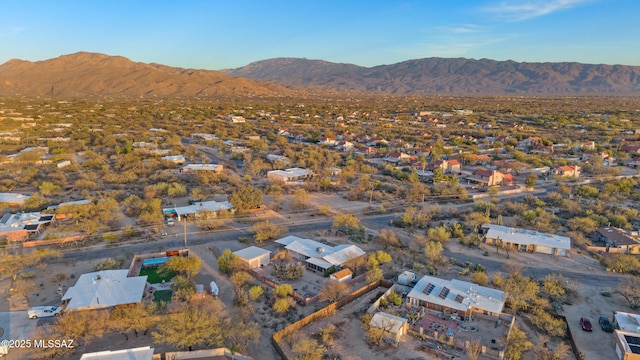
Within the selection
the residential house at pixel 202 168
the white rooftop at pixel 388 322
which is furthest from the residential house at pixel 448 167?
the white rooftop at pixel 388 322

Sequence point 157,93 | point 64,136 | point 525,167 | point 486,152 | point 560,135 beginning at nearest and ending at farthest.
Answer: point 525,167
point 486,152
point 64,136
point 560,135
point 157,93

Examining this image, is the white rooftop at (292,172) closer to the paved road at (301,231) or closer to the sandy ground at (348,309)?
the paved road at (301,231)

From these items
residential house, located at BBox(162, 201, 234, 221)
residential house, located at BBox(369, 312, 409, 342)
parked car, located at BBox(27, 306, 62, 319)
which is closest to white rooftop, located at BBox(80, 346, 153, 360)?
parked car, located at BBox(27, 306, 62, 319)

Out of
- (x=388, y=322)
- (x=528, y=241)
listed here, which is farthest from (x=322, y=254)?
(x=528, y=241)

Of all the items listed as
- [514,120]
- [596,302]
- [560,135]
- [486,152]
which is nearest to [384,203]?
[596,302]

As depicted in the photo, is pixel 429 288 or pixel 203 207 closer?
pixel 429 288

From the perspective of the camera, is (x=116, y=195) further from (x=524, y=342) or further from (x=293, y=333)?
(x=524, y=342)

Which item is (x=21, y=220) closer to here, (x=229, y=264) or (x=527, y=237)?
(x=229, y=264)
